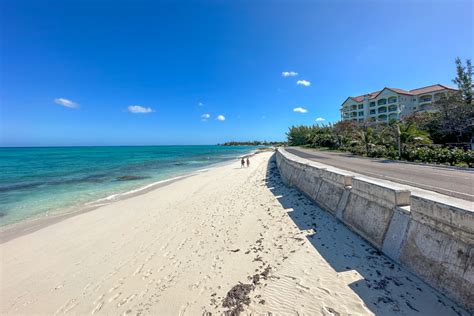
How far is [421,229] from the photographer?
322 centimetres

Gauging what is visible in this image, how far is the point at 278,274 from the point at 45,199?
1592 cm

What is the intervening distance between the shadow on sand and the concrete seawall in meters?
0.15

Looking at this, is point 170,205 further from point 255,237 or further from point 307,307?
point 307,307

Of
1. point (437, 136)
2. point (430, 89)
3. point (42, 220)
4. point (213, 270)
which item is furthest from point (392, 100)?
point (42, 220)

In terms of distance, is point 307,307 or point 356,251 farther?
→ point 356,251

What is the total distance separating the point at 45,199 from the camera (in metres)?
12.5

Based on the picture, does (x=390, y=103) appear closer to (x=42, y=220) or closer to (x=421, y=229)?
(x=421, y=229)

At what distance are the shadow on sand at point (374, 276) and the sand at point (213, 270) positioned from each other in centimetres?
1

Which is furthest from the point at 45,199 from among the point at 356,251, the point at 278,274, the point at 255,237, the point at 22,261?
the point at 356,251

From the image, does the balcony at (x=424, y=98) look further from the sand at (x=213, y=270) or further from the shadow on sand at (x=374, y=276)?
the shadow on sand at (x=374, y=276)

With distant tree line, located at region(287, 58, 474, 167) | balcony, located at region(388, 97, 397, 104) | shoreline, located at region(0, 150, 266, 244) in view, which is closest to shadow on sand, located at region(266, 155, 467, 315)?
shoreline, located at region(0, 150, 266, 244)

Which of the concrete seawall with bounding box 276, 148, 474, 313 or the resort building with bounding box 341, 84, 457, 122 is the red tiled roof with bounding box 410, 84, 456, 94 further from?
the concrete seawall with bounding box 276, 148, 474, 313

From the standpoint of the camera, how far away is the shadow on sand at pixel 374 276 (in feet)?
8.79

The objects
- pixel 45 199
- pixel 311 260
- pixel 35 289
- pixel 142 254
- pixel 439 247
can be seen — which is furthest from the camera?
pixel 45 199
